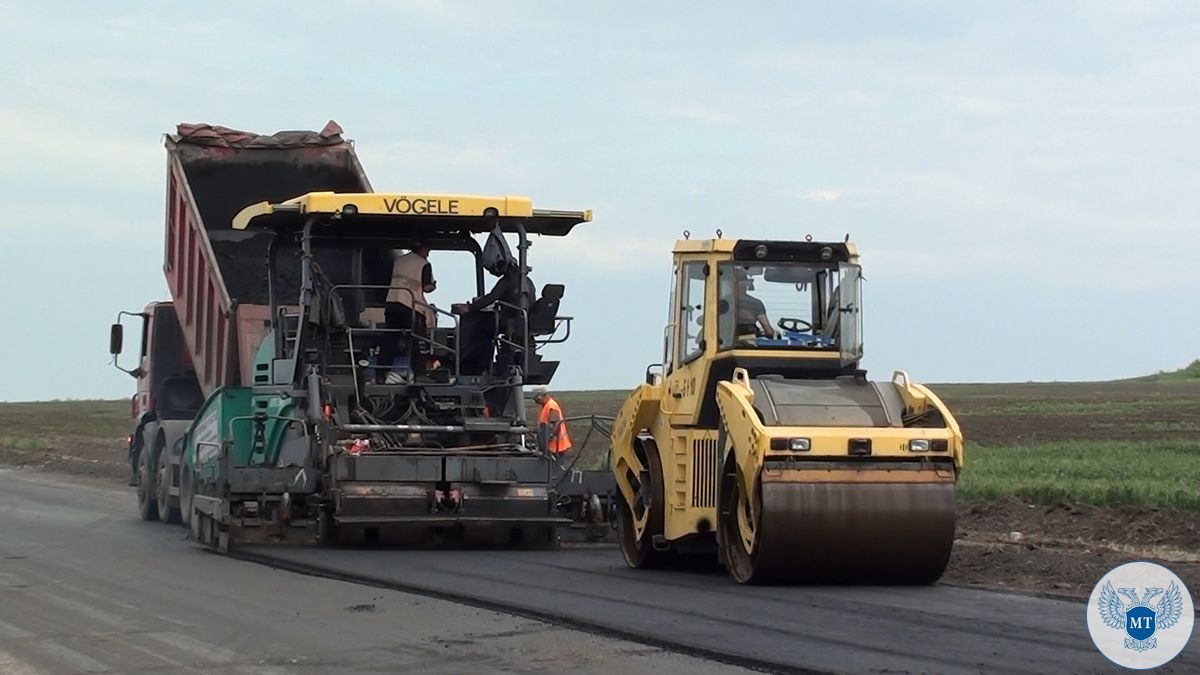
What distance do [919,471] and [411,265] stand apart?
6306 millimetres

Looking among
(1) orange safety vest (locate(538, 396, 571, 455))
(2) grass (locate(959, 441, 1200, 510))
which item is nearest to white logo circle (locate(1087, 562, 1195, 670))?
(2) grass (locate(959, 441, 1200, 510))

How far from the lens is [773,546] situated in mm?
10984

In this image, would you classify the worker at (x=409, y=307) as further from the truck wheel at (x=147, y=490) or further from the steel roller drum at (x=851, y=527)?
the truck wheel at (x=147, y=490)

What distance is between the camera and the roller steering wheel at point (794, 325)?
1237 cm

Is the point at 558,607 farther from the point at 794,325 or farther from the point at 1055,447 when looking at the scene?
the point at 1055,447

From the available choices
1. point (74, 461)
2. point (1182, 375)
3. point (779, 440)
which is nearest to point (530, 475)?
point (779, 440)

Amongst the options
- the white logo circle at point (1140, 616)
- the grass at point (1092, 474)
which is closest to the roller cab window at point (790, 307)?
the white logo circle at point (1140, 616)

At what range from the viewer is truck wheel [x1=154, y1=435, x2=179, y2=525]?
1980 cm

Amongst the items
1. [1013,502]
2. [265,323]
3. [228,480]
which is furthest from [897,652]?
[265,323]

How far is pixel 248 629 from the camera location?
9.91m

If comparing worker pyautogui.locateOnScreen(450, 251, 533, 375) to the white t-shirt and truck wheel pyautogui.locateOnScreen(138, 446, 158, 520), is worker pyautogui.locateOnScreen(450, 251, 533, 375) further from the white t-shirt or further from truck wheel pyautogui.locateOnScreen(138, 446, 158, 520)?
truck wheel pyautogui.locateOnScreen(138, 446, 158, 520)

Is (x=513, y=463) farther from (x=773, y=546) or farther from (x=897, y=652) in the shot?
(x=897, y=652)

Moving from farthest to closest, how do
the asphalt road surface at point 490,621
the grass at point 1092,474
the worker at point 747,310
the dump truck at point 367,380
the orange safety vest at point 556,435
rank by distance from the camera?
the grass at point 1092,474 < the orange safety vest at point 556,435 < the dump truck at point 367,380 < the worker at point 747,310 < the asphalt road surface at point 490,621

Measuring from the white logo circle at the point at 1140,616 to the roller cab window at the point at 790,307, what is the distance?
2437mm
